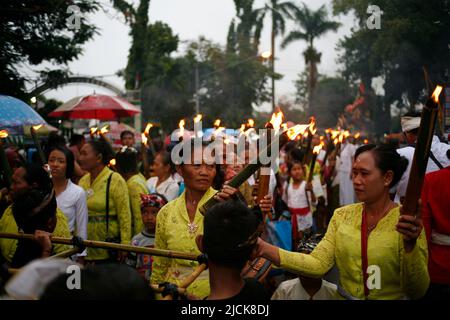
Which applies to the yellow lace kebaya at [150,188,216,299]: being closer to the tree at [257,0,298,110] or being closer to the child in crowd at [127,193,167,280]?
the child in crowd at [127,193,167,280]

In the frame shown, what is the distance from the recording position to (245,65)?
45.7 metres

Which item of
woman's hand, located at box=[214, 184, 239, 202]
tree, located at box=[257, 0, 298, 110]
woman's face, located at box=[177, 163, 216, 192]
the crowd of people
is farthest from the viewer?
tree, located at box=[257, 0, 298, 110]

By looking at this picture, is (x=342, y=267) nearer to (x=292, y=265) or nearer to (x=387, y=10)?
(x=292, y=265)

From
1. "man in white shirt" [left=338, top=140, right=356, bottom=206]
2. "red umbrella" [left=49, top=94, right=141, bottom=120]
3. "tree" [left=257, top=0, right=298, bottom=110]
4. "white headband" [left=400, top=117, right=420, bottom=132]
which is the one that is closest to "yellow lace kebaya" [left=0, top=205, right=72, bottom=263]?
"white headband" [left=400, top=117, right=420, bottom=132]

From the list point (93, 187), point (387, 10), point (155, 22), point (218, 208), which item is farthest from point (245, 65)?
point (218, 208)

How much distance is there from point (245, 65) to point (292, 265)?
143 feet

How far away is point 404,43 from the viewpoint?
18.4 metres

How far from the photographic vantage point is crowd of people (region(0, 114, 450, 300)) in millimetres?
2480

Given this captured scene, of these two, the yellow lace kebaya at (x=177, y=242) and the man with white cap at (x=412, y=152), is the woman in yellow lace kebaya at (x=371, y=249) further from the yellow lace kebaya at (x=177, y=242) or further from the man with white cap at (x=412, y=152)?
the man with white cap at (x=412, y=152)

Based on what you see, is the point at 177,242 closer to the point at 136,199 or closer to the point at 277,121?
→ the point at 277,121

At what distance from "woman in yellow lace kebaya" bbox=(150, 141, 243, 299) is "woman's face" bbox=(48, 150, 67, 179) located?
1576mm

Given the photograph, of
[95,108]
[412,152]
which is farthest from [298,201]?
[95,108]

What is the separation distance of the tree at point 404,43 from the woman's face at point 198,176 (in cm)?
723

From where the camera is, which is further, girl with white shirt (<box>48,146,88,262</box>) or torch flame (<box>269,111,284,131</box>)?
girl with white shirt (<box>48,146,88,262</box>)
